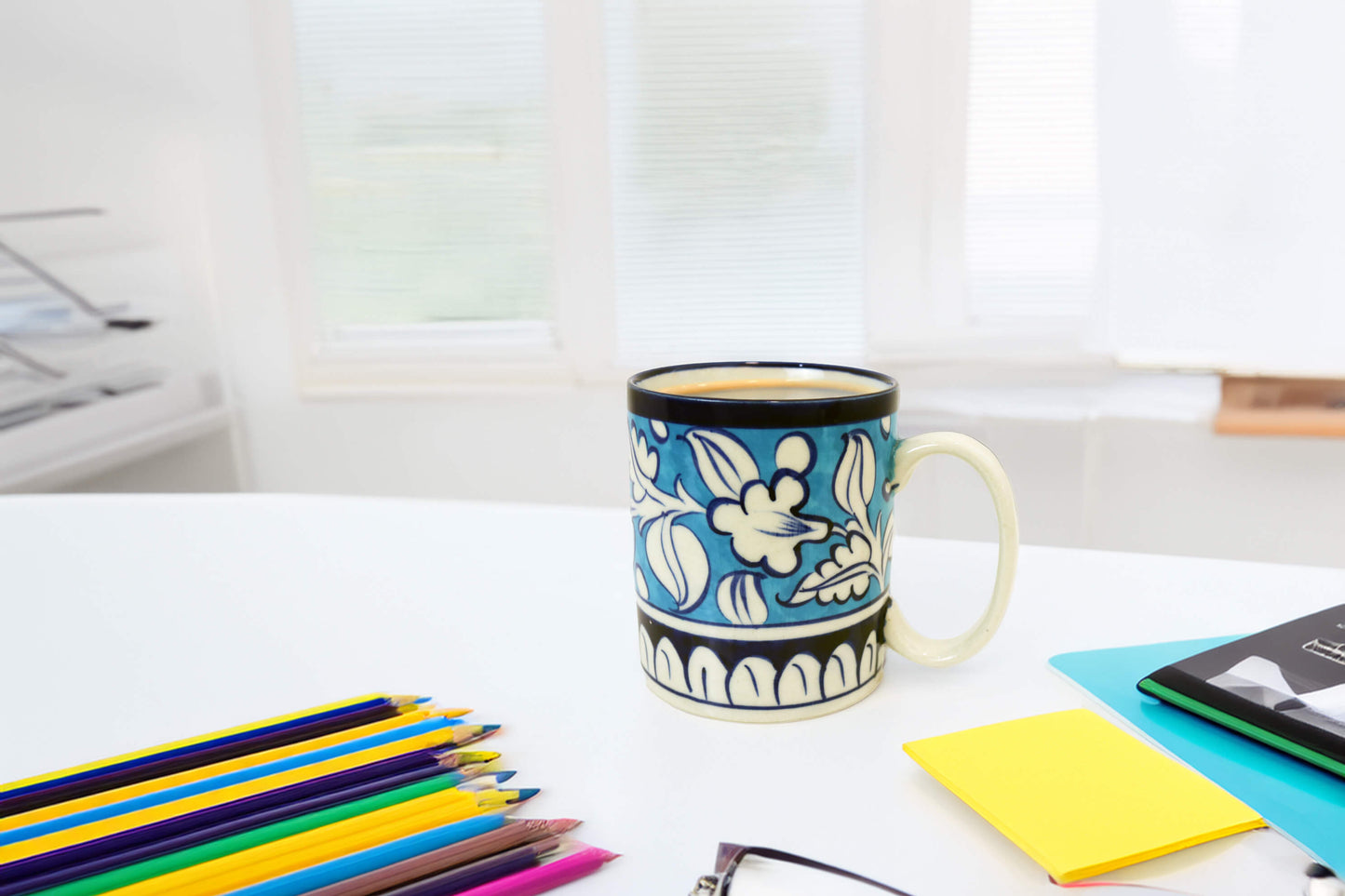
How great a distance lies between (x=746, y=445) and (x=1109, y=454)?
1.53 m

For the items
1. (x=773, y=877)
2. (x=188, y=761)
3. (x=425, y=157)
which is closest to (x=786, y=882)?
(x=773, y=877)

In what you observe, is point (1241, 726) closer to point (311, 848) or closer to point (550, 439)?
point (311, 848)

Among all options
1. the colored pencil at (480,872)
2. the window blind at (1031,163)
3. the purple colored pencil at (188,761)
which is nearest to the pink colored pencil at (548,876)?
the colored pencil at (480,872)

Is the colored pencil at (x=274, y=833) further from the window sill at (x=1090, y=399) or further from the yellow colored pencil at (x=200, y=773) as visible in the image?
the window sill at (x=1090, y=399)

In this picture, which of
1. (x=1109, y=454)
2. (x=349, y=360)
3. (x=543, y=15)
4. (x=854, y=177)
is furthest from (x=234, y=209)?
(x=1109, y=454)

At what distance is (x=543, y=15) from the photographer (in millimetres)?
1788

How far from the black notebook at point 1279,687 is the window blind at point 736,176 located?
1.45 m

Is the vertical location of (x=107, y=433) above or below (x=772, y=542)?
below

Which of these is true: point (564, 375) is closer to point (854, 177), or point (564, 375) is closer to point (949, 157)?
point (854, 177)

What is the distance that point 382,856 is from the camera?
273 millimetres

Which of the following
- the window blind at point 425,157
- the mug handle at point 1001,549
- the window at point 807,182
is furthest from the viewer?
the window blind at point 425,157

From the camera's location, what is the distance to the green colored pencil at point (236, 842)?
0.86ft

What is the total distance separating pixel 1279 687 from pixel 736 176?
1550mm

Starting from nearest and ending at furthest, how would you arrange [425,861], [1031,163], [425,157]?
1. [425,861]
2. [1031,163]
3. [425,157]
